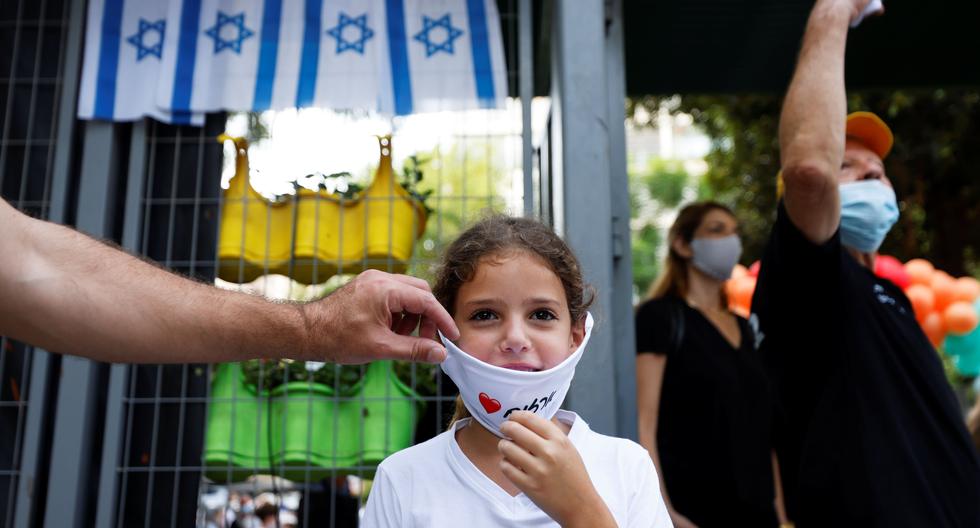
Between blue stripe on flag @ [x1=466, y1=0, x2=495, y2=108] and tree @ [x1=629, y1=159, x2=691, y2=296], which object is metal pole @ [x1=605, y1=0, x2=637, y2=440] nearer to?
blue stripe on flag @ [x1=466, y1=0, x2=495, y2=108]

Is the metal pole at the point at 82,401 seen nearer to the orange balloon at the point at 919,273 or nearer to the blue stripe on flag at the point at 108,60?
the blue stripe on flag at the point at 108,60

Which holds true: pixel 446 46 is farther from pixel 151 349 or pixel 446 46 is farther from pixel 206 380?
pixel 151 349

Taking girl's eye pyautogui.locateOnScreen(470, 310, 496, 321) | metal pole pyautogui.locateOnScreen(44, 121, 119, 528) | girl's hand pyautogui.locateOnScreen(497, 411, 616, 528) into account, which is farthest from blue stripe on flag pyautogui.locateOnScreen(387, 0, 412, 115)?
girl's hand pyautogui.locateOnScreen(497, 411, 616, 528)

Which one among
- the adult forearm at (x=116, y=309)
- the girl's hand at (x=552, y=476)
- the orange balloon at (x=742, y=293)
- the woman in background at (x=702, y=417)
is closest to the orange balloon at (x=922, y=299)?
the orange balloon at (x=742, y=293)

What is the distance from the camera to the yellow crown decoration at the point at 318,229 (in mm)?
3457

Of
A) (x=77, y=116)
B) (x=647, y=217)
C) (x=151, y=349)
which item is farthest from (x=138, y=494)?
(x=647, y=217)

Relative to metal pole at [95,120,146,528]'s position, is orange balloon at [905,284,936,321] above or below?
A: above

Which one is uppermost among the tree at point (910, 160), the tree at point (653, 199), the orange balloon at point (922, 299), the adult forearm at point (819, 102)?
the tree at point (653, 199)

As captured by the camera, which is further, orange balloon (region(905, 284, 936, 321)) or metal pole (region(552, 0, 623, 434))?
orange balloon (region(905, 284, 936, 321))

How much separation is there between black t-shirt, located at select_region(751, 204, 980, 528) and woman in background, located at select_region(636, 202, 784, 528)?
86 cm

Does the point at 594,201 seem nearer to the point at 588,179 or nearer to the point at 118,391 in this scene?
the point at 588,179

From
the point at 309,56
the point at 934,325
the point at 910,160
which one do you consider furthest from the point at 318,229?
the point at 910,160

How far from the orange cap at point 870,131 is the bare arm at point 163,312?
7.07 feet

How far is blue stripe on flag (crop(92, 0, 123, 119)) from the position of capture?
3.49 metres
